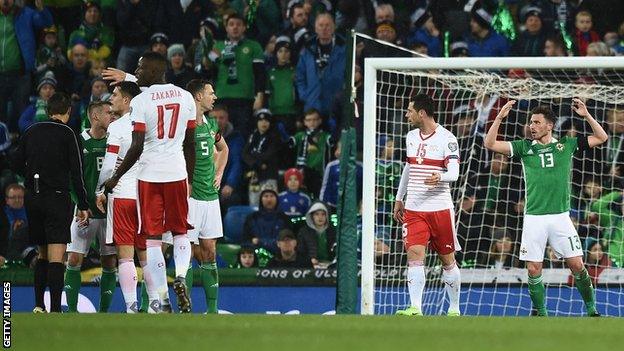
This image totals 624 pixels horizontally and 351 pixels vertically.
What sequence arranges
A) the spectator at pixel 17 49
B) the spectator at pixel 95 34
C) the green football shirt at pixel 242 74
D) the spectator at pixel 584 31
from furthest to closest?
the spectator at pixel 95 34 → the spectator at pixel 17 49 → the green football shirt at pixel 242 74 → the spectator at pixel 584 31

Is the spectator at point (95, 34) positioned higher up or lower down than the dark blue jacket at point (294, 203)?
higher up

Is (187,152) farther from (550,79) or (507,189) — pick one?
(550,79)

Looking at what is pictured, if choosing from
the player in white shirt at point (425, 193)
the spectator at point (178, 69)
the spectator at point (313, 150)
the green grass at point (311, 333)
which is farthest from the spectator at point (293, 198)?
the green grass at point (311, 333)

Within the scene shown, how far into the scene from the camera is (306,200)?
15.5 meters

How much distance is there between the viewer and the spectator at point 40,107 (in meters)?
16.7

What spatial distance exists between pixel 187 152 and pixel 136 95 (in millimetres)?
832

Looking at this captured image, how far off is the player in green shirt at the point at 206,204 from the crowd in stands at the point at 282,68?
2.67 metres

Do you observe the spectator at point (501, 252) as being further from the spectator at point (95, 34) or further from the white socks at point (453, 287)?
the spectator at point (95, 34)

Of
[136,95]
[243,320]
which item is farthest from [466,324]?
[136,95]

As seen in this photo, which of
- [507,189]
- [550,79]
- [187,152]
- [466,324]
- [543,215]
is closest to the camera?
[466,324]

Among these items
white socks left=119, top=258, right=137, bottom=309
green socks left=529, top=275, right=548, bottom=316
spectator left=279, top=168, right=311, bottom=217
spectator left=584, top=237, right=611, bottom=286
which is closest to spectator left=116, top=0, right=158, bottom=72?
spectator left=279, top=168, right=311, bottom=217

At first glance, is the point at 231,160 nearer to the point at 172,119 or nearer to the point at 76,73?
the point at 76,73

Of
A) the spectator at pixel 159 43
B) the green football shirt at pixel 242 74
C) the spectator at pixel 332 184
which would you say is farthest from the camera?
the spectator at pixel 159 43

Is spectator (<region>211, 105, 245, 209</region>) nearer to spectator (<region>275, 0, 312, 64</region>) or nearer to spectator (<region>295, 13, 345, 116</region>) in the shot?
spectator (<region>295, 13, 345, 116</region>)
